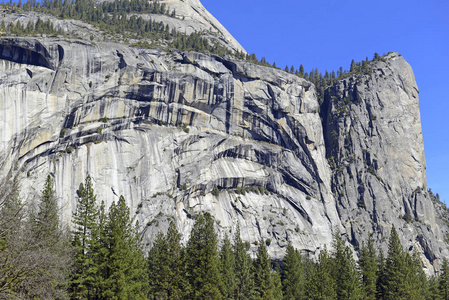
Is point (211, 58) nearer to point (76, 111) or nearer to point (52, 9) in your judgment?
point (76, 111)

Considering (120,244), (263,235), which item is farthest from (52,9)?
(120,244)

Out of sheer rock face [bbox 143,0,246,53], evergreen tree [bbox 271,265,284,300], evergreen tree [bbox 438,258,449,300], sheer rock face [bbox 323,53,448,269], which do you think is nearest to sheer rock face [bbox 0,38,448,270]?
sheer rock face [bbox 323,53,448,269]

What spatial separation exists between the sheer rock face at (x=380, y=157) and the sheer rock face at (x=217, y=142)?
41 cm

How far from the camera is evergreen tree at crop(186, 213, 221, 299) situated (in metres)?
54.6

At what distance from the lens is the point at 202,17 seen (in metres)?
198

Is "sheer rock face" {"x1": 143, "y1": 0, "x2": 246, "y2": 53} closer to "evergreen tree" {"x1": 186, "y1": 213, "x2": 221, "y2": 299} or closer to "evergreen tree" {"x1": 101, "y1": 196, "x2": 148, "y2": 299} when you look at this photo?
"evergreen tree" {"x1": 186, "y1": 213, "x2": 221, "y2": 299}

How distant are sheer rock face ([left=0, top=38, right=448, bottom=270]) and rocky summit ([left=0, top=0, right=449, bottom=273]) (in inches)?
12.6

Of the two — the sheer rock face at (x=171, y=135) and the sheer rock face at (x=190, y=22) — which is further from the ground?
the sheer rock face at (x=190, y=22)

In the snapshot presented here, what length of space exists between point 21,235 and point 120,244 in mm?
20537

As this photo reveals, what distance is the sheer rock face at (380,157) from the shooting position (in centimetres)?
13625

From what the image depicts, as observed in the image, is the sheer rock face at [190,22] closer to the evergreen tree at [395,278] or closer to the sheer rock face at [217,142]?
the sheer rock face at [217,142]

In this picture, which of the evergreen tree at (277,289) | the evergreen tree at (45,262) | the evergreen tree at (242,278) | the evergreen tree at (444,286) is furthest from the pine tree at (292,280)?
the evergreen tree at (45,262)

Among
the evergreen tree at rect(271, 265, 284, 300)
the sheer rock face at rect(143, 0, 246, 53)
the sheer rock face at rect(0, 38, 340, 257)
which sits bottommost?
the evergreen tree at rect(271, 265, 284, 300)

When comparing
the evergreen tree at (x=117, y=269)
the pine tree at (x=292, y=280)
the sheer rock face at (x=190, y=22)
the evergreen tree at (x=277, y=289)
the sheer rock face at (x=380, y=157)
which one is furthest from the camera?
the sheer rock face at (x=190, y=22)
